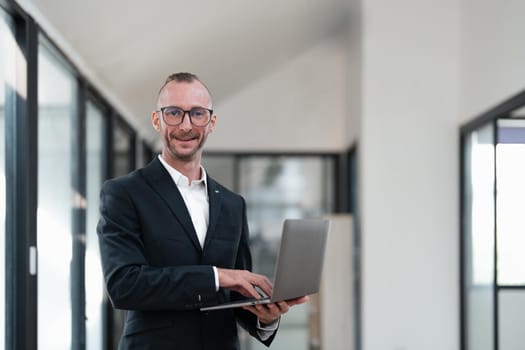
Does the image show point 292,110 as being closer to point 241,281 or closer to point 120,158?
point 120,158

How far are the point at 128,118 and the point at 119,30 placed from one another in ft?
7.00

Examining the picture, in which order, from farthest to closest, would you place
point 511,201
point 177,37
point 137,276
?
point 177,37
point 511,201
point 137,276

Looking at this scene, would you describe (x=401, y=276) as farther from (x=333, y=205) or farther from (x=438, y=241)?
(x=333, y=205)

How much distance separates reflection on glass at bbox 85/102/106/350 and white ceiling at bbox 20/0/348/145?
9.9 inches

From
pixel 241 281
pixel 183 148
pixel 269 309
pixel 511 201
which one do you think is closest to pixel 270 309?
pixel 269 309

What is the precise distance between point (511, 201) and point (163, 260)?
2.89 metres

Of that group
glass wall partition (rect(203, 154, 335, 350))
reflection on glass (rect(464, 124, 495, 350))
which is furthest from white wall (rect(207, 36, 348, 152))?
reflection on glass (rect(464, 124, 495, 350))

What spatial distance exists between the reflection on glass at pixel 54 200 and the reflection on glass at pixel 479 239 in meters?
2.42

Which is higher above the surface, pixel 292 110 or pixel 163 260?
pixel 292 110

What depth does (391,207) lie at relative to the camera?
5477 mm

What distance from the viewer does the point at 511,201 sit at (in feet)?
13.5

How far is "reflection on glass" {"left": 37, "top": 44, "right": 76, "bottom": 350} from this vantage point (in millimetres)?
3180

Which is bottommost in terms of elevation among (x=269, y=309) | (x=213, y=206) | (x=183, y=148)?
(x=269, y=309)

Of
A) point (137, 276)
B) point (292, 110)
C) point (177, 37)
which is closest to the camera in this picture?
point (137, 276)
